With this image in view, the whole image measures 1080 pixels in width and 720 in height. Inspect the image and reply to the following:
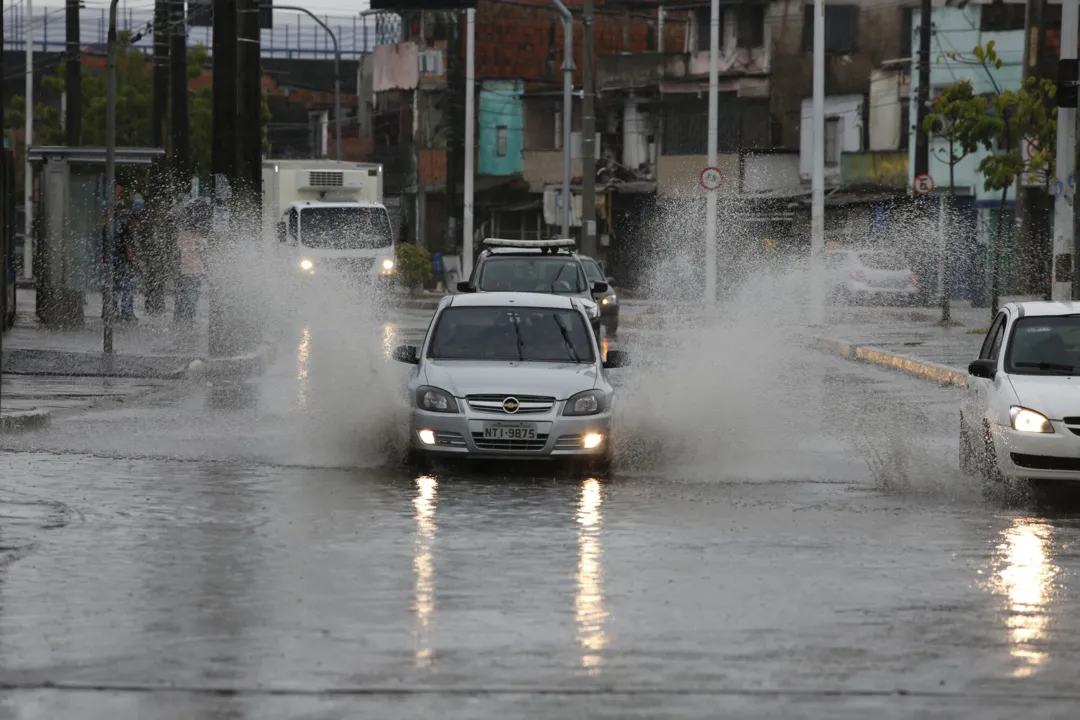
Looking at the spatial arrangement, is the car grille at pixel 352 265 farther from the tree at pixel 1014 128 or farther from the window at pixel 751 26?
the window at pixel 751 26

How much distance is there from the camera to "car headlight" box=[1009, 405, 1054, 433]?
47.1 feet

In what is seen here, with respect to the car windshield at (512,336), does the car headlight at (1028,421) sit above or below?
below

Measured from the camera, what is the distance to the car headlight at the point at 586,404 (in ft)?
52.7

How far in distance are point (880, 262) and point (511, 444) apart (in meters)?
43.8

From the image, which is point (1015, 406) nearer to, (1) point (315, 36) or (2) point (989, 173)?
(2) point (989, 173)

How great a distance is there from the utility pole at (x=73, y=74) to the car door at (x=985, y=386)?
136 feet

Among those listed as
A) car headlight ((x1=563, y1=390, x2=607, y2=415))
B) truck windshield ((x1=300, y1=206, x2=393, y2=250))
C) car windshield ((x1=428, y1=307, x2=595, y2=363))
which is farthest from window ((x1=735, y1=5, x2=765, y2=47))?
car headlight ((x1=563, y1=390, x2=607, y2=415))

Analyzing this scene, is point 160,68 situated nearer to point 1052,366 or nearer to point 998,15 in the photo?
point 998,15

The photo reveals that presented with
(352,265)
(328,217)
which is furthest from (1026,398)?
(352,265)

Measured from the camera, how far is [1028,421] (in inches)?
567

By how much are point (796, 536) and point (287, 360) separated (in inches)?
740

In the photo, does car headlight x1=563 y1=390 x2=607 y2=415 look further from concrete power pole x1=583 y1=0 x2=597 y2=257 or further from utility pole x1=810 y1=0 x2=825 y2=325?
concrete power pole x1=583 y1=0 x2=597 y2=257

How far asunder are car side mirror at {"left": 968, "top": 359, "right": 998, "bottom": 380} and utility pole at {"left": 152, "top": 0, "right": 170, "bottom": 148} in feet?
110

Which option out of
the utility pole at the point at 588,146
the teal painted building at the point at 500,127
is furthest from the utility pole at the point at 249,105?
the teal painted building at the point at 500,127
